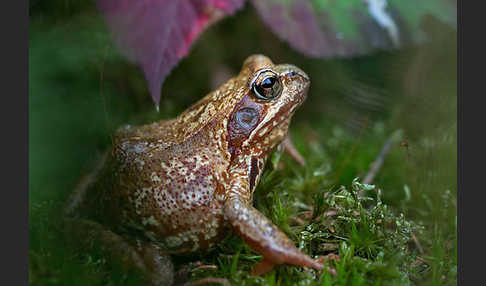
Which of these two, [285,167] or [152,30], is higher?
[152,30]

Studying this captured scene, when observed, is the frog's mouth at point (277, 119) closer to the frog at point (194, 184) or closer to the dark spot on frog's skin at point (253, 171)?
the frog at point (194, 184)

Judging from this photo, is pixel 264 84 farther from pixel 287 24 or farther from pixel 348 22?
pixel 348 22

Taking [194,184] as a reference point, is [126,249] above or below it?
below

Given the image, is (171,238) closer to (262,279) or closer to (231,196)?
(231,196)

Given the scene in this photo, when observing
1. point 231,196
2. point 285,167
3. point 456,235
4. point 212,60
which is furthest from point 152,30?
point 456,235

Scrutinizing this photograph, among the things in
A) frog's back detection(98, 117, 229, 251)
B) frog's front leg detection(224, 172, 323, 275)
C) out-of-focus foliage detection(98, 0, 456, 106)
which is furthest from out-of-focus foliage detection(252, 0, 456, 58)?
frog's front leg detection(224, 172, 323, 275)

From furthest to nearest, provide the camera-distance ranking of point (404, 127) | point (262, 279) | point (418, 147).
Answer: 1. point (404, 127)
2. point (418, 147)
3. point (262, 279)

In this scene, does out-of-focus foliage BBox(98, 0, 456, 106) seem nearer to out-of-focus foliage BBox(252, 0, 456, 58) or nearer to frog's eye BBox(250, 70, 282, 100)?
out-of-focus foliage BBox(252, 0, 456, 58)

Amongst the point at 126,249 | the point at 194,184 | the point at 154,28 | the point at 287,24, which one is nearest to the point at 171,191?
the point at 194,184
